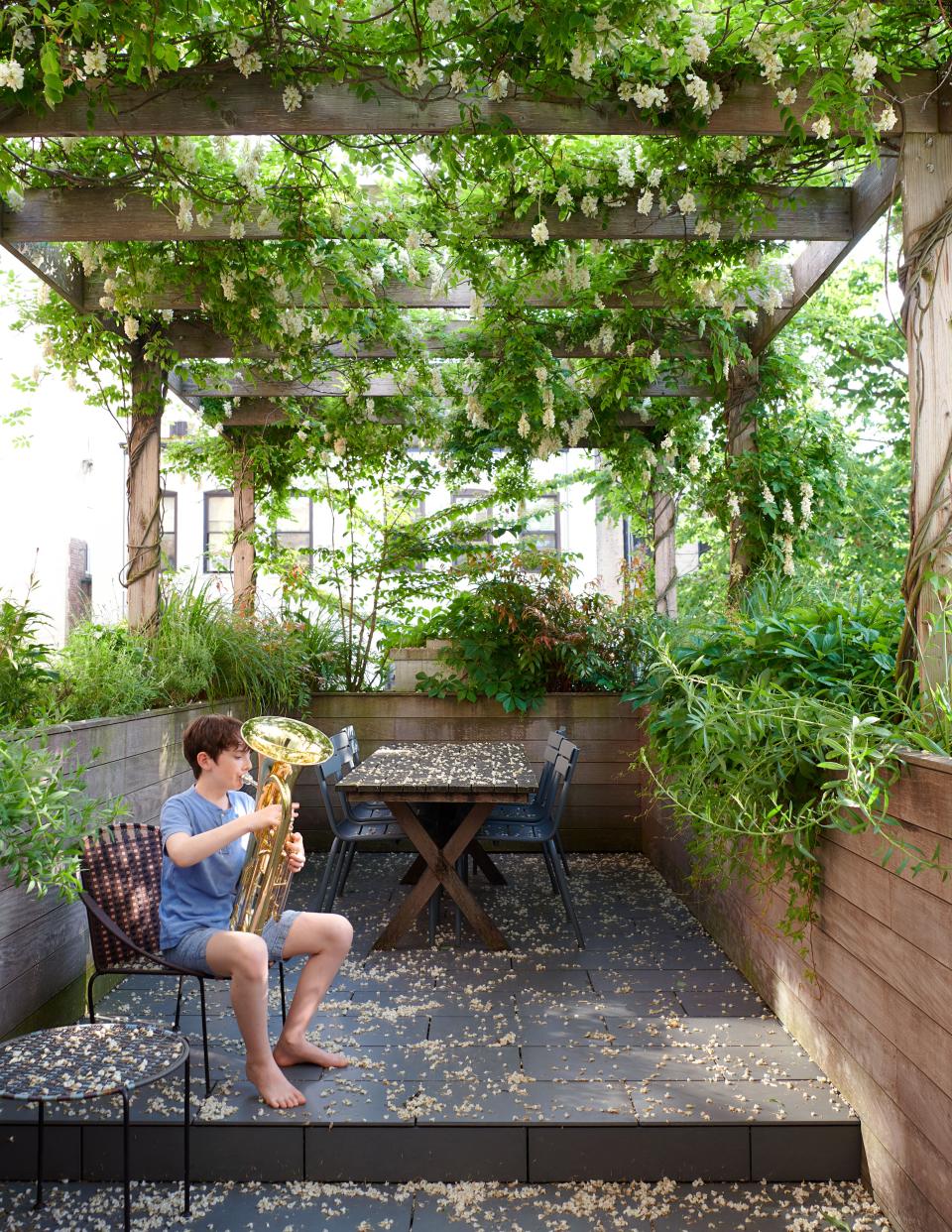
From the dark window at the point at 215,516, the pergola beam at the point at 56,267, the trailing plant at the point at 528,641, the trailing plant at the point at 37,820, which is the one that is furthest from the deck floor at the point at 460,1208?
the dark window at the point at 215,516

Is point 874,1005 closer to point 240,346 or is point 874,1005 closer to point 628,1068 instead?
point 628,1068

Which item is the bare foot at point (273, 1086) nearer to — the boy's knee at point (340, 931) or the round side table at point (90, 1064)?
the round side table at point (90, 1064)

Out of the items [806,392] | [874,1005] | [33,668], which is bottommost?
[874,1005]

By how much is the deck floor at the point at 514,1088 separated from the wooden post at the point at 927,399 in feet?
4.39

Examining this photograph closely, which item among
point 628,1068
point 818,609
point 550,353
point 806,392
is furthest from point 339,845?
point 806,392

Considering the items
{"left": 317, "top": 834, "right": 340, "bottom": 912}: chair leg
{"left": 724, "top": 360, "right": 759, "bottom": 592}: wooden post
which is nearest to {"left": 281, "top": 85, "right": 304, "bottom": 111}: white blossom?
{"left": 317, "top": 834, "right": 340, "bottom": 912}: chair leg

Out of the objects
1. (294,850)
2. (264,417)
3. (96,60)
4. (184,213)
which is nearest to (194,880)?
(294,850)

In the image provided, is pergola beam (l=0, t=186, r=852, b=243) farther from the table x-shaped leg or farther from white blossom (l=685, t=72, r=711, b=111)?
the table x-shaped leg

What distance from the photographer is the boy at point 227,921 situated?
285 cm

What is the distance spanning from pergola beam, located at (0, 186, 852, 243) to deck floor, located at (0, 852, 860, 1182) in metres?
3.23

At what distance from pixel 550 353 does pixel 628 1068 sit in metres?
4.55

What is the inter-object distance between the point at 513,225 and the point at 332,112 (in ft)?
4.81

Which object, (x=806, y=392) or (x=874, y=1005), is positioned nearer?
(x=874, y=1005)

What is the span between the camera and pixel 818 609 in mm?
3652
